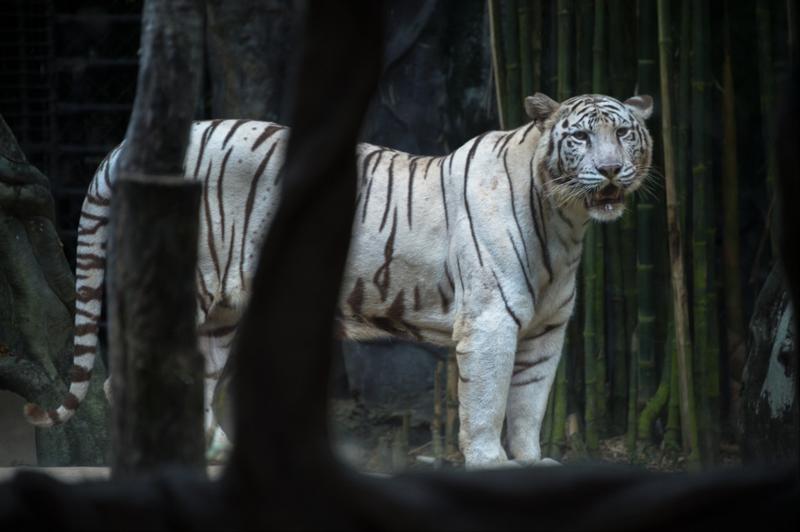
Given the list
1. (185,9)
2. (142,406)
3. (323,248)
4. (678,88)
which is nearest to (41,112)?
(678,88)

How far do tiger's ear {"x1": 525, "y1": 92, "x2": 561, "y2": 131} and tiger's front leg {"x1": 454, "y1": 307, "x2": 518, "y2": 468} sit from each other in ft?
2.80

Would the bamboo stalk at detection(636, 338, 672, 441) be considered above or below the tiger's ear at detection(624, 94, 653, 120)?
below

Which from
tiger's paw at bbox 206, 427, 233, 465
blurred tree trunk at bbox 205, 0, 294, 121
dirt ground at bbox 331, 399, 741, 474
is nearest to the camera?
tiger's paw at bbox 206, 427, 233, 465

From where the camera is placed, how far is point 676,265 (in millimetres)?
5836

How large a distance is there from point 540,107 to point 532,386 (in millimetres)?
1170

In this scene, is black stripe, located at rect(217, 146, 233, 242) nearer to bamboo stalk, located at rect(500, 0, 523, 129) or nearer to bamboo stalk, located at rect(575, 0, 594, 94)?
bamboo stalk, located at rect(500, 0, 523, 129)

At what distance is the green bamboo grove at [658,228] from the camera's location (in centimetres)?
599

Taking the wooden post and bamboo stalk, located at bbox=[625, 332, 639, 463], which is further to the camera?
bamboo stalk, located at bbox=[625, 332, 639, 463]

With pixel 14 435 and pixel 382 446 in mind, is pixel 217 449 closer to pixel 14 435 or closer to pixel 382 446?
pixel 14 435

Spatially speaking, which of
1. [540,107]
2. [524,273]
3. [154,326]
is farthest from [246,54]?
[154,326]

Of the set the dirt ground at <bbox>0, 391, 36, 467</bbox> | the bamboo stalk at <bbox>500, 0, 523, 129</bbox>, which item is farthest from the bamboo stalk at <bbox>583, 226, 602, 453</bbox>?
the dirt ground at <bbox>0, 391, 36, 467</bbox>

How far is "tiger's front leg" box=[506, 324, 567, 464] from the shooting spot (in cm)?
503

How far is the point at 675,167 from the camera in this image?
19.8ft

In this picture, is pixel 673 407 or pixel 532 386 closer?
pixel 532 386
